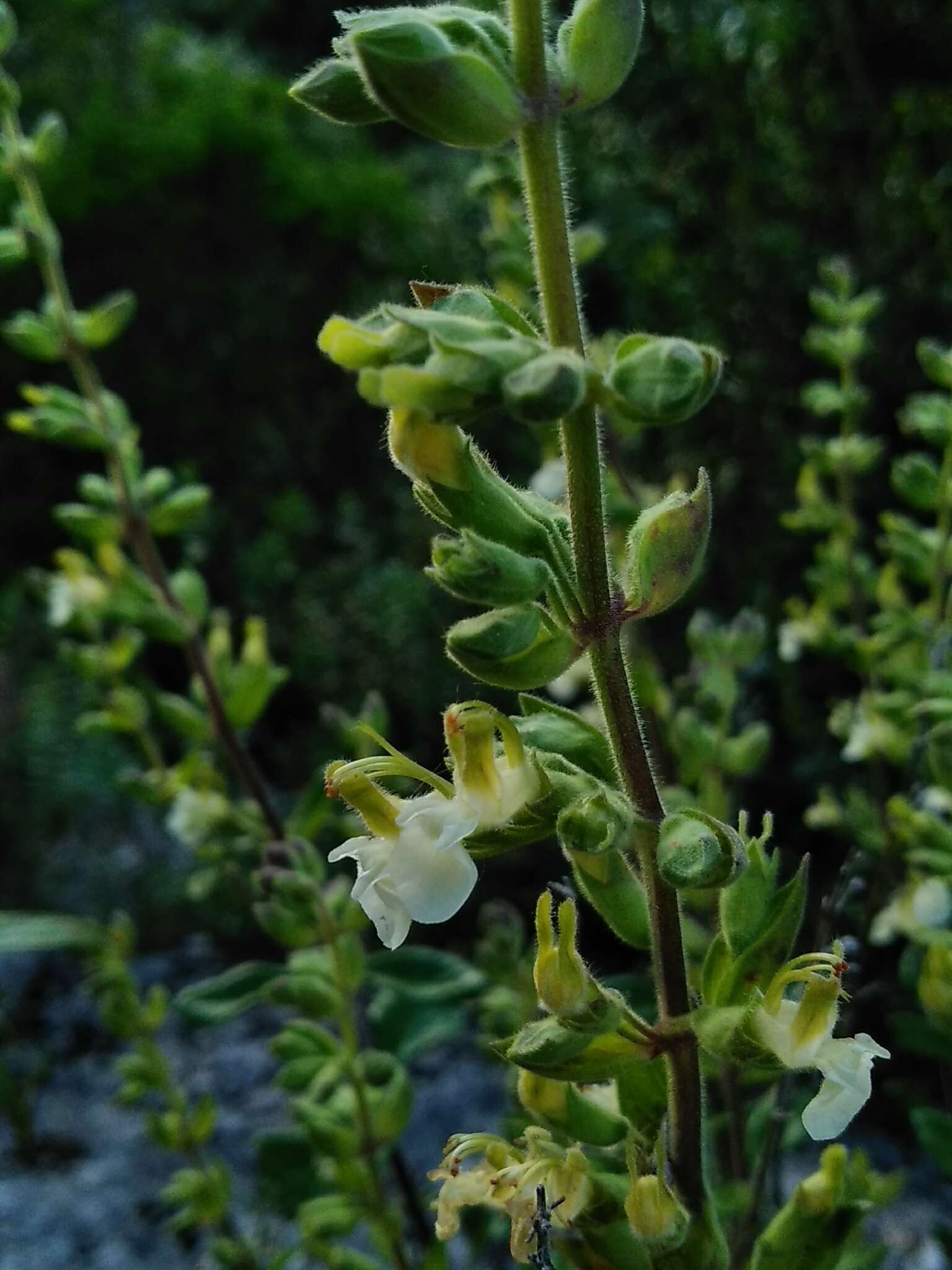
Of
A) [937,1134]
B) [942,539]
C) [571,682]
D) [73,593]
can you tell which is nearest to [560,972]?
[937,1134]


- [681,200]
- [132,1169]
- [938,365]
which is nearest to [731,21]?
[681,200]

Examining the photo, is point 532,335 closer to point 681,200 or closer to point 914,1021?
point 914,1021

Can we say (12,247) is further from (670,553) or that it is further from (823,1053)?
(823,1053)

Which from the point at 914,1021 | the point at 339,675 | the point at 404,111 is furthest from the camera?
the point at 339,675

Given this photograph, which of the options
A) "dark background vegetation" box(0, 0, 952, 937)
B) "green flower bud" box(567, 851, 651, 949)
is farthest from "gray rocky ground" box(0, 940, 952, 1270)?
"green flower bud" box(567, 851, 651, 949)

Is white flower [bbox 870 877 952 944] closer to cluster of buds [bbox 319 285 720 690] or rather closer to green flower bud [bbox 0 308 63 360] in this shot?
cluster of buds [bbox 319 285 720 690]

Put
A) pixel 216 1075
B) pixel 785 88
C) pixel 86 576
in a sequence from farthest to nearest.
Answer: pixel 785 88 < pixel 216 1075 < pixel 86 576

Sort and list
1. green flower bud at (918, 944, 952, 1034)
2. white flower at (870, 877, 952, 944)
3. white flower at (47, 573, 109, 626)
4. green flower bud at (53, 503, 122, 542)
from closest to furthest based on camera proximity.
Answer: green flower bud at (918, 944, 952, 1034) < white flower at (870, 877, 952, 944) < green flower bud at (53, 503, 122, 542) < white flower at (47, 573, 109, 626)
